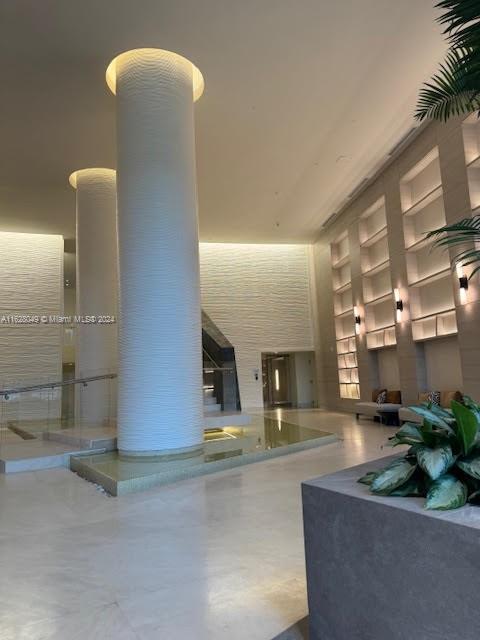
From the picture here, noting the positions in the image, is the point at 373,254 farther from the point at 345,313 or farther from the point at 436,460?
the point at 436,460

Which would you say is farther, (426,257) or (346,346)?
(346,346)

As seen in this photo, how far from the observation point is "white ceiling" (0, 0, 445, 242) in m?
5.63

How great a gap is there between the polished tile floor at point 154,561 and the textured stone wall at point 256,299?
1046cm

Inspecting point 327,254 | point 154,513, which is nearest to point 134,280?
point 154,513

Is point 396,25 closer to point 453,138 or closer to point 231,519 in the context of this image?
point 453,138

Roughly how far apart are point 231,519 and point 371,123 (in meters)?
7.54

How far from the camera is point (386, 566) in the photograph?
4.59 feet

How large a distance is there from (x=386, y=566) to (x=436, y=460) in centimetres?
36

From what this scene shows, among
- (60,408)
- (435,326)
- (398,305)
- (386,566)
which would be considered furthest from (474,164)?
(60,408)

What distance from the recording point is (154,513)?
148 inches

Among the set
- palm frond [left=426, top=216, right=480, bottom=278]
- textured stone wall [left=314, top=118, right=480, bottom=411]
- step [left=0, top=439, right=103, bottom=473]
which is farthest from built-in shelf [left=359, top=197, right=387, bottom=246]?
palm frond [left=426, top=216, right=480, bottom=278]

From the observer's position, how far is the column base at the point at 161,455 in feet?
18.2

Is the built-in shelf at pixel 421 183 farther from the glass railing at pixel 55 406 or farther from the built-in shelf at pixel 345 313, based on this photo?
the glass railing at pixel 55 406

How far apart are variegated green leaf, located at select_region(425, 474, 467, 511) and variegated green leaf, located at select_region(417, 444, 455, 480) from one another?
26mm
